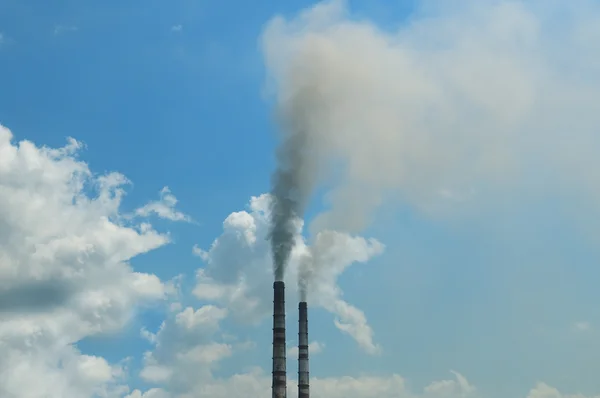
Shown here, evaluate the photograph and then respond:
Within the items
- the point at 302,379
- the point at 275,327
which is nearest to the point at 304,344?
the point at 302,379

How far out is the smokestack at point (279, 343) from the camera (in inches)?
1964

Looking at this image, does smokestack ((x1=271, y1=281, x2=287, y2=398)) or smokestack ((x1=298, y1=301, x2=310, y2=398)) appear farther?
smokestack ((x1=298, y1=301, x2=310, y2=398))

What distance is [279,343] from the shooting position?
167 feet

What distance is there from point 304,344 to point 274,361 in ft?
31.2

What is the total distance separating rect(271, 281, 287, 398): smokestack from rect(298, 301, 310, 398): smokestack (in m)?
8.57

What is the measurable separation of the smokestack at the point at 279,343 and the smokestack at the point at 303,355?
8.57m

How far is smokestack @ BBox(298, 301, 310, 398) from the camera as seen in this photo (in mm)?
58500

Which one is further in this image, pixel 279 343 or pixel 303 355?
pixel 303 355

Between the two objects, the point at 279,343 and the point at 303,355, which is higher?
the point at 303,355

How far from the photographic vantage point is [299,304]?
6156 cm

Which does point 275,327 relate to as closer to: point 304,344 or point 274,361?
point 274,361

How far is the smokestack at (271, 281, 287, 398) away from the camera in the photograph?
49.9m

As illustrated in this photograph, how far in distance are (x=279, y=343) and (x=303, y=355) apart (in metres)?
9.32

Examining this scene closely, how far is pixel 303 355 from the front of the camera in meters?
59.4
